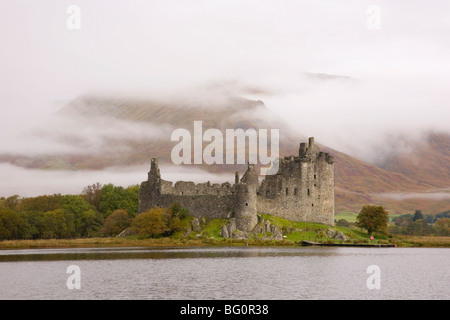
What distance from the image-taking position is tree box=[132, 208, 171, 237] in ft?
269

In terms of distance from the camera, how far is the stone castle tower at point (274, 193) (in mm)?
84438

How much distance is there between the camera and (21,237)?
89.0 metres

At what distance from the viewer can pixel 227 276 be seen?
45.7 meters

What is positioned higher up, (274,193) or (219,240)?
(274,193)

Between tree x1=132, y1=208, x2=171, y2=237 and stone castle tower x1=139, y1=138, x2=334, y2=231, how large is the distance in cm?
432

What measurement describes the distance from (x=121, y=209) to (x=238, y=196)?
2539 cm

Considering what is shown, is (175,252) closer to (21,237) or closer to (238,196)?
(238,196)

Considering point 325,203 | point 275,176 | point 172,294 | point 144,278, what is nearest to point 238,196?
point 275,176

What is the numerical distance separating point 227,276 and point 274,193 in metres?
41.2

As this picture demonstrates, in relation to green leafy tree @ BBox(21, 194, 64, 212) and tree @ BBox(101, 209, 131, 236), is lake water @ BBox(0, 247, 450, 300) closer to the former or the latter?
tree @ BBox(101, 209, 131, 236)

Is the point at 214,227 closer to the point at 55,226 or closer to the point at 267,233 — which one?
the point at 267,233

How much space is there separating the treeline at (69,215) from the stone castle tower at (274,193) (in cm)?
985

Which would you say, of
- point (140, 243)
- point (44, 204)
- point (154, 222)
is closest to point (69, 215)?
point (44, 204)

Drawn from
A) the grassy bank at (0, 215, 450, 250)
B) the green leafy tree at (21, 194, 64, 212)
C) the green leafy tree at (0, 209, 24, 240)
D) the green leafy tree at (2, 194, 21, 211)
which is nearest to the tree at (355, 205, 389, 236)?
the grassy bank at (0, 215, 450, 250)
